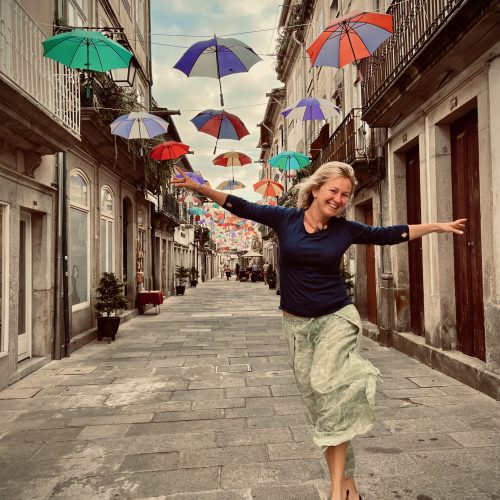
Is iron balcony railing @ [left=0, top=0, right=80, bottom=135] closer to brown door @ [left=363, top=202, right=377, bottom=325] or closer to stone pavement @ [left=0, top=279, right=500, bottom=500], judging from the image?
stone pavement @ [left=0, top=279, right=500, bottom=500]

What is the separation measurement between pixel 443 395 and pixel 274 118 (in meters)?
31.6

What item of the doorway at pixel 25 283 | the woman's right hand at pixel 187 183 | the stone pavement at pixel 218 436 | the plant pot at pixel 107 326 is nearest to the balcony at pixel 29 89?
the doorway at pixel 25 283

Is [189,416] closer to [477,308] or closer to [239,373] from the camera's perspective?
[239,373]

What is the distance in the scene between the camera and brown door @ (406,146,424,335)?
326 inches

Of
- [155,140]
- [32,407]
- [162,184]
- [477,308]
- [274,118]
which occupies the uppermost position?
[274,118]

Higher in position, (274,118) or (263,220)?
(274,118)

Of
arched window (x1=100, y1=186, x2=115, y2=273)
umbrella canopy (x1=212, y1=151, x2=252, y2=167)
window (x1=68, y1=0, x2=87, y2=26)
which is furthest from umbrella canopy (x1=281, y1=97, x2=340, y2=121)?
arched window (x1=100, y1=186, x2=115, y2=273)

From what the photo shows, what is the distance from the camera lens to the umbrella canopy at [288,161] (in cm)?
1398

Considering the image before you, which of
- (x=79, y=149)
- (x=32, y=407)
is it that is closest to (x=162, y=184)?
(x=79, y=149)

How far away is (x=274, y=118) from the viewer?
34.9 metres

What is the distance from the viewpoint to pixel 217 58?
728 centimetres

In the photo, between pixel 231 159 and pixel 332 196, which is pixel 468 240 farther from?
pixel 231 159

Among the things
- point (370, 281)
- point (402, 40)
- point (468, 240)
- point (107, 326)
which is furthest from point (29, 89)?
point (370, 281)

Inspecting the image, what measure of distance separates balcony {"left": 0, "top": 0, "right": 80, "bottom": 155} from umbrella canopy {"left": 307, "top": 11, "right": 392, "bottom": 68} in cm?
393
